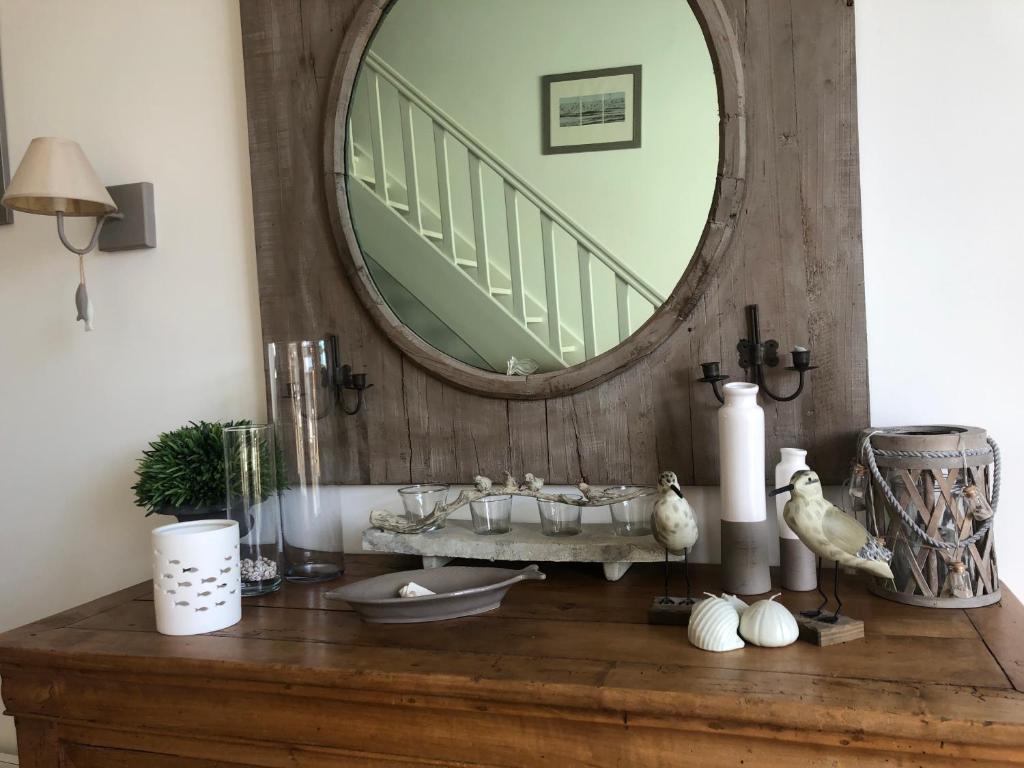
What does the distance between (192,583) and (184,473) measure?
0.92ft

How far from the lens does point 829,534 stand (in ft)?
2.99

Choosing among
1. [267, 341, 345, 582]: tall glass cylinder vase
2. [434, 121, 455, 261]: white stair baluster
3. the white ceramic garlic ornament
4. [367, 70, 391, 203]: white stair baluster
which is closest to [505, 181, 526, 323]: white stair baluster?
[434, 121, 455, 261]: white stair baluster

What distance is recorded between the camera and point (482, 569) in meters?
1.15

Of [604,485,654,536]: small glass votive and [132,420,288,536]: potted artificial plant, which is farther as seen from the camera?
[132,420,288,536]: potted artificial plant

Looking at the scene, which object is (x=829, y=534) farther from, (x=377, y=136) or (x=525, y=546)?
(x=377, y=136)

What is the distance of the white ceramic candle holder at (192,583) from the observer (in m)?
1.04

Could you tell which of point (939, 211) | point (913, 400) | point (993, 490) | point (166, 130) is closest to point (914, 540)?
point (993, 490)

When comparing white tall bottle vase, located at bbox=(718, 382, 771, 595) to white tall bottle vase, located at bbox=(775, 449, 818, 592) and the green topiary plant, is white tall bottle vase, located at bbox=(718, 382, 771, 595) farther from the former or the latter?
the green topiary plant

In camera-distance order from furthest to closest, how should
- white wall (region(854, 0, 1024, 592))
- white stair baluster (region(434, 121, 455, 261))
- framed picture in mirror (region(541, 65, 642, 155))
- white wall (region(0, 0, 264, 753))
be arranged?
1. white wall (region(0, 0, 264, 753))
2. white stair baluster (region(434, 121, 455, 261))
3. framed picture in mirror (region(541, 65, 642, 155))
4. white wall (region(854, 0, 1024, 592))

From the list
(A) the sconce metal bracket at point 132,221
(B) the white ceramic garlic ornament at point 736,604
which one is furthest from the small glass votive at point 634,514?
(A) the sconce metal bracket at point 132,221

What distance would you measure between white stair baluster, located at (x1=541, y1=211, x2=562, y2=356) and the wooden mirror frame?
0.18 ft

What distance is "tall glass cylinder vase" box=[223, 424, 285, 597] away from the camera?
1.22m

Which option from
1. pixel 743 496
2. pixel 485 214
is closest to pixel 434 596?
pixel 743 496

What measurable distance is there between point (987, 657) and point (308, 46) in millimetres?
1359
